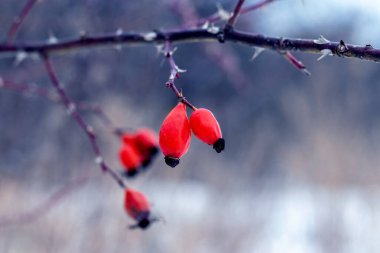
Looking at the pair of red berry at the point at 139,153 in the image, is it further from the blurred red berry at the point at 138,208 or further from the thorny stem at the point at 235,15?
the thorny stem at the point at 235,15

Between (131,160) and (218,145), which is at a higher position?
(131,160)

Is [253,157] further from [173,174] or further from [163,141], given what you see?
[163,141]

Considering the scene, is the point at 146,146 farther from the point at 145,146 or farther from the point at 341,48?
the point at 341,48

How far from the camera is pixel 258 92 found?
34.3 feet

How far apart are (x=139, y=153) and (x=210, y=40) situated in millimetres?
565

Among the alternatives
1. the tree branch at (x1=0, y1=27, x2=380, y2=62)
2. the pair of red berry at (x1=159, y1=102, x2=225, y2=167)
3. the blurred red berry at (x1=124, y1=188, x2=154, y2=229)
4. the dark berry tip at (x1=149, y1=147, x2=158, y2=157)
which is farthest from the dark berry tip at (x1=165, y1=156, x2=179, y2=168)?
the dark berry tip at (x1=149, y1=147, x2=158, y2=157)

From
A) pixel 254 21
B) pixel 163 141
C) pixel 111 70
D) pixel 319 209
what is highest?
pixel 319 209

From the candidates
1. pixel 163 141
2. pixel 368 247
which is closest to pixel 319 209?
pixel 368 247

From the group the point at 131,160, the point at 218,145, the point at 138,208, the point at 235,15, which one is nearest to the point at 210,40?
the point at 235,15

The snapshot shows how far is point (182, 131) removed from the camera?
833mm

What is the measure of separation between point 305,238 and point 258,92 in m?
4.17

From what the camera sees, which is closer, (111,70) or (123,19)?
(123,19)

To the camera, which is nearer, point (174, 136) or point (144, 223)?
point (174, 136)

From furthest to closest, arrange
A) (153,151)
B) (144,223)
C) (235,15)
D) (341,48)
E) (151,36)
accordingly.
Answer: (153,151) < (144,223) < (151,36) < (235,15) < (341,48)
